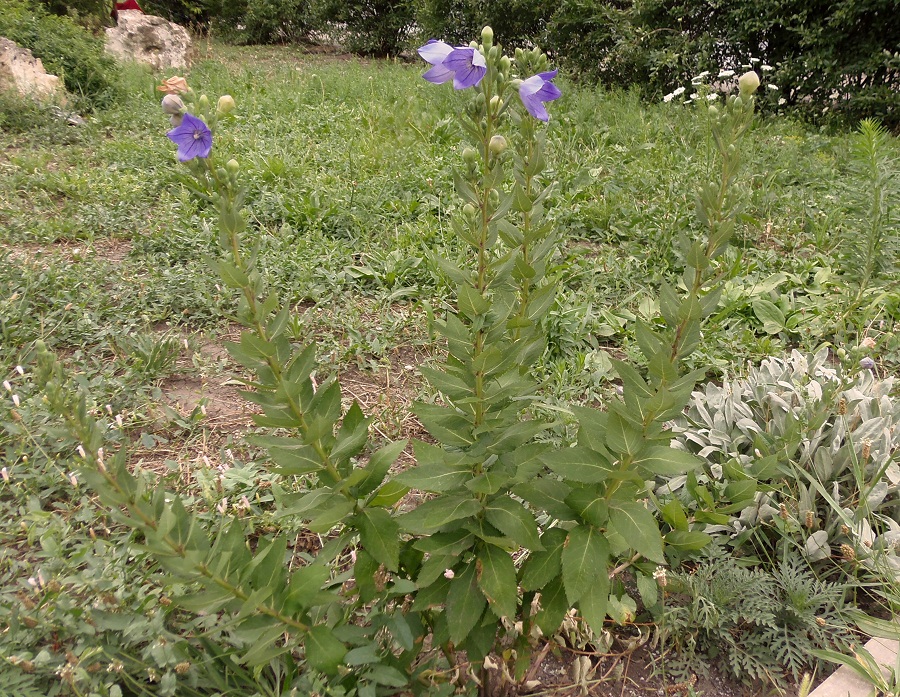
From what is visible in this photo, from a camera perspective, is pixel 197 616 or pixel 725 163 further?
pixel 197 616

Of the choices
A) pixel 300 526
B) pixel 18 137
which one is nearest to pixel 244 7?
pixel 18 137

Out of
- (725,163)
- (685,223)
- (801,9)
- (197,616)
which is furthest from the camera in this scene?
(801,9)

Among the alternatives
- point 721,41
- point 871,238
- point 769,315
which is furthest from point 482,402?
point 721,41

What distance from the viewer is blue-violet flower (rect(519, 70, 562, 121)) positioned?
52.1 inches

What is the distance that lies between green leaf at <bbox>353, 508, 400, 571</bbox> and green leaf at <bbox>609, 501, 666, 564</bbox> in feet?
1.55

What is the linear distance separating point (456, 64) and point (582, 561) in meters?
1.06

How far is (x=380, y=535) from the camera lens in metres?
1.40

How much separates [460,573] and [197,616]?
812mm

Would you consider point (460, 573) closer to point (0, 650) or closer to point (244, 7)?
point (0, 650)

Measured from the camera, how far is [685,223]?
3.89 meters

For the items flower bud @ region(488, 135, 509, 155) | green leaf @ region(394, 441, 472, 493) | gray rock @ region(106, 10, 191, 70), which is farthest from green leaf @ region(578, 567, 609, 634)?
gray rock @ region(106, 10, 191, 70)

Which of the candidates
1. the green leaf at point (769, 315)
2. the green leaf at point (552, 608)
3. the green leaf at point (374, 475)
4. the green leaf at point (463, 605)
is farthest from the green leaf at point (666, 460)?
the green leaf at point (769, 315)

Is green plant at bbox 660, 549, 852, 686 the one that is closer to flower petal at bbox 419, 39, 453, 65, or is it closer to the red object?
flower petal at bbox 419, 39, 453, 65

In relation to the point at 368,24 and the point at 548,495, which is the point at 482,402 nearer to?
the point at 548,495
